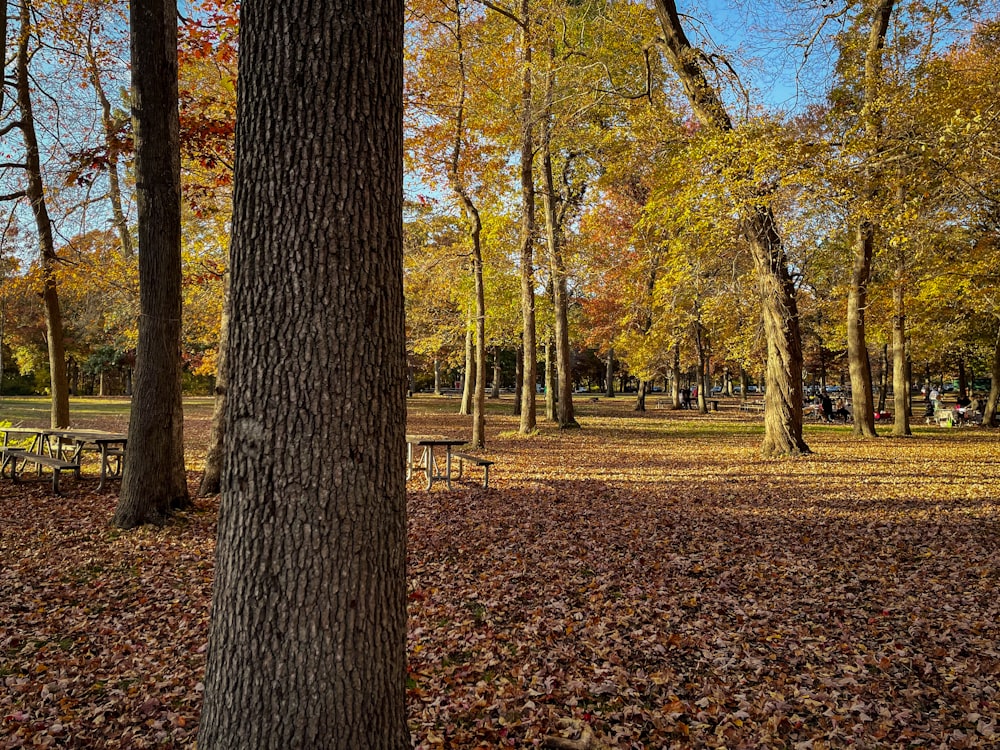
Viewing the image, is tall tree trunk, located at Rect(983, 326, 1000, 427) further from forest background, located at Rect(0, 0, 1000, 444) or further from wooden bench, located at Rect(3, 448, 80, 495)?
wooden bench, located at Rect(3, 448, 80, 495)

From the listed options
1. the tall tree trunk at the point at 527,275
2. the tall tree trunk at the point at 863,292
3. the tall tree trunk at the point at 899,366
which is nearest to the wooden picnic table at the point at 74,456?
the tall tree trunk at the point at 527,275

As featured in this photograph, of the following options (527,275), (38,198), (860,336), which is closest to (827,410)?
(860,336)

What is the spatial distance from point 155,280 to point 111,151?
6.55ft

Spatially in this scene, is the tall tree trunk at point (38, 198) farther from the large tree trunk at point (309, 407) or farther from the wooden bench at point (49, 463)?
the large tree trunk at point (309, 407)

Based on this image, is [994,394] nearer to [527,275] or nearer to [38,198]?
[527,275]

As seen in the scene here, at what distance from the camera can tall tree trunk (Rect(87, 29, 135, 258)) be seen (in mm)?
7832

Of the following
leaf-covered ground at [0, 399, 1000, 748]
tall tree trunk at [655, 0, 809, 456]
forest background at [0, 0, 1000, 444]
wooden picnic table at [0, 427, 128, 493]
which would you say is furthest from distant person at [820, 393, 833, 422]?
wooden picnic table at [0, 427, 128, 493]

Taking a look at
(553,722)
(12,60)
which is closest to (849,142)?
(553,722)

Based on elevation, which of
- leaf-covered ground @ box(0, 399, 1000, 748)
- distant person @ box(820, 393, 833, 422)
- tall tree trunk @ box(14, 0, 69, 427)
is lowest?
leaf-covered ground @ box(0, 399, 1000, 748)

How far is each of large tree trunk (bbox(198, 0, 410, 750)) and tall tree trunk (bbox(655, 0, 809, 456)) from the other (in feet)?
36.6

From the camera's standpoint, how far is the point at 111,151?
7.68 metres

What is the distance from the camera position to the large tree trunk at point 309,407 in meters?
2.20

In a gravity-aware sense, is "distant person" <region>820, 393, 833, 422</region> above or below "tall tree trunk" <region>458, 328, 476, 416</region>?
below

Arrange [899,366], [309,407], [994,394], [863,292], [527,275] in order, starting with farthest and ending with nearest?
[994,394]
[899,366]
[863,292]
[527,275]
[309,407]
